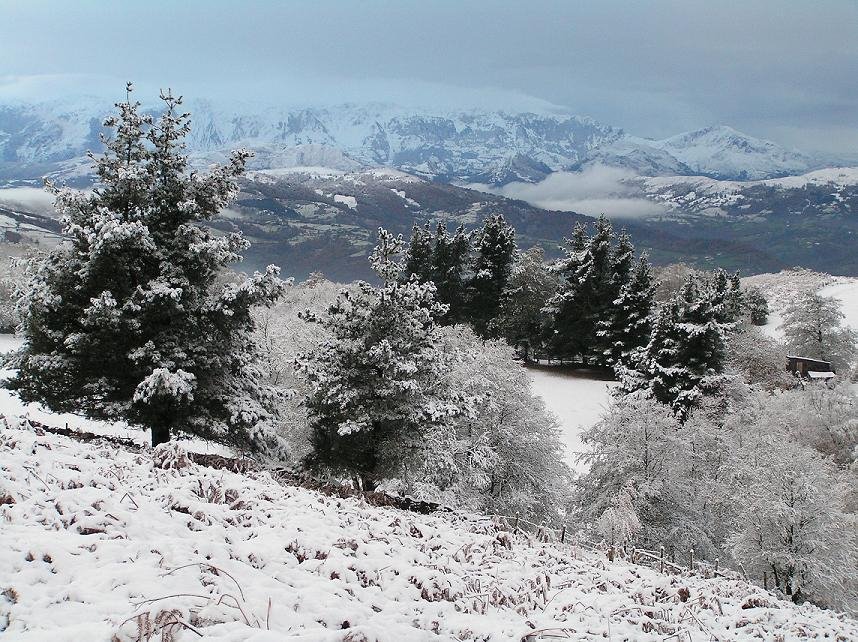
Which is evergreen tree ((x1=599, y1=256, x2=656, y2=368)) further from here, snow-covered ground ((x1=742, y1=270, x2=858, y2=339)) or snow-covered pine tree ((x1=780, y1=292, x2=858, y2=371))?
snow-covered ground ((x1=742, y1=270, x2=858, y2=339))

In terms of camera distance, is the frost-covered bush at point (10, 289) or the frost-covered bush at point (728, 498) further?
the frost-covered bush at point (728, 498)

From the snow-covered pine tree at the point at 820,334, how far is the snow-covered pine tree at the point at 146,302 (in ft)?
222

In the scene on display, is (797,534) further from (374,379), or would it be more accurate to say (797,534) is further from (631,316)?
(631,316)

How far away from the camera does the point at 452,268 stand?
5969 cm

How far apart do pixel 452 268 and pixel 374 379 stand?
43.3 meters

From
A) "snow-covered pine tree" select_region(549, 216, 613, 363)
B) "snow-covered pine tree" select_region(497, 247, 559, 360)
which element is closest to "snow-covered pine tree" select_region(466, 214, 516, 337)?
"snow-covered pine tree" select_region(497, 247, 559, 360)

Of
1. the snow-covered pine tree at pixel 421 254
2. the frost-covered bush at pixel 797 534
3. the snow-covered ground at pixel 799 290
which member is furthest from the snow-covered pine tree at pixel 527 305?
the frost-covered bush at pixel 797 534

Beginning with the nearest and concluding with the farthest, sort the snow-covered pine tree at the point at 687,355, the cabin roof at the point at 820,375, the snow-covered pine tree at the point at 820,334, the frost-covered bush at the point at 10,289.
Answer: the frost-covered bush at the point at 10,289, the snow-covered pine tree at the point at 687,355, the cabin roof at the point at 820,375, the snow-covered pine tree at the point at 820,334

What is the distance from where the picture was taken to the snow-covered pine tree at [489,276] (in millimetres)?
59031

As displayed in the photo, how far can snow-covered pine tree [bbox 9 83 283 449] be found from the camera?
14.3 metres

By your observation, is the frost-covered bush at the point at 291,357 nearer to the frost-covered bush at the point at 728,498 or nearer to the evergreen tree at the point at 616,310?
the frost-covered bush at the point at 728,498

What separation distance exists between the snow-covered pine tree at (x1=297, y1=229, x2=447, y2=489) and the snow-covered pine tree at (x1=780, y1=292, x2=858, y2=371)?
205ft

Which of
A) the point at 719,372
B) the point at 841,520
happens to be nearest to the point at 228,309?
the point at 841,520

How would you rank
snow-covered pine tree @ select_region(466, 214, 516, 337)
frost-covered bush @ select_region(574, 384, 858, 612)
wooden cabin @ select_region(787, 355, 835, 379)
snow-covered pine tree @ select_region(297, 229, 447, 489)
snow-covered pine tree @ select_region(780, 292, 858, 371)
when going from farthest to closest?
snow-covered pine tree @ select_region(780, 292, 858, 371), snow-covered pine tree @ select_region(466, 214, 516, 337), wooden cabin @ select_region(787, 355, 835, 379), frost-covered bush @ select_region(574, 384, 858, 612), snow-covered pine tree @ select_region(297, 229, 447, 489)
